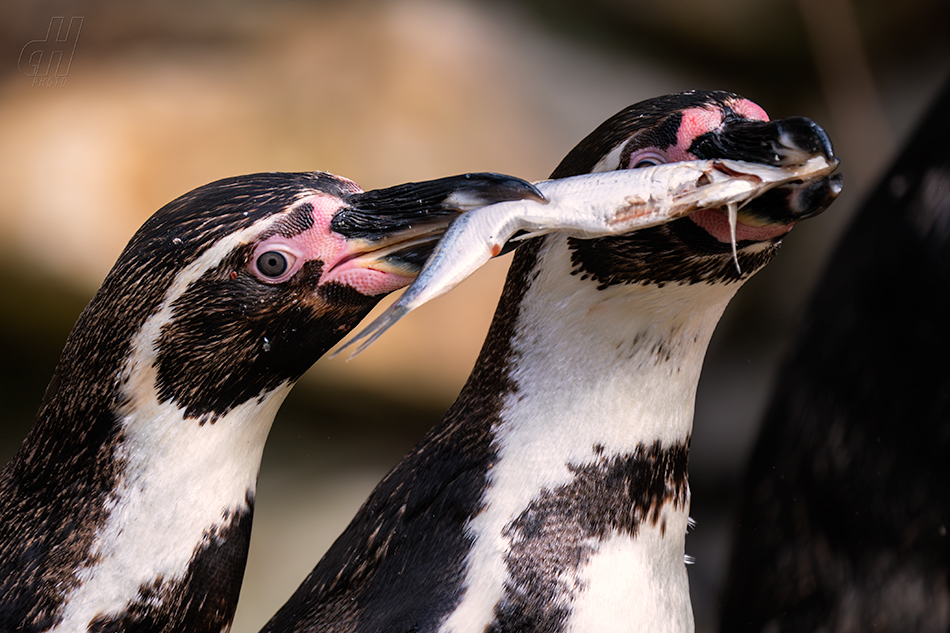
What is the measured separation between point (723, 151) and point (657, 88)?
86.0 inches

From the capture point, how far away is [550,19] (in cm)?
302

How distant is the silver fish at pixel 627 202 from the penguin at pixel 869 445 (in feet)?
2.65

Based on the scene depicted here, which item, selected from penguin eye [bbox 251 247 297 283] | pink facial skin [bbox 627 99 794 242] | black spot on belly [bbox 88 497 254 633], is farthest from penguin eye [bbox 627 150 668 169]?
black spot on belly [bbox 88 497 254 633]

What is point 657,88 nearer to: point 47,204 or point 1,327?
point 47,204

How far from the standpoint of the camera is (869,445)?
1685mm

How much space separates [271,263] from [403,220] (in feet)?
0.61

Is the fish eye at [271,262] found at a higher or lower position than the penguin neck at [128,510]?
higher

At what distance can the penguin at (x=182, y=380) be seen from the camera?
44.2 inches

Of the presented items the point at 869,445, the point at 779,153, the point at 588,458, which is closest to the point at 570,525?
the point at 588,458

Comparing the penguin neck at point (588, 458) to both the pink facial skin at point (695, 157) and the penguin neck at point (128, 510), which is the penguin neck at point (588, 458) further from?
the penguin neck at point (128, 510)

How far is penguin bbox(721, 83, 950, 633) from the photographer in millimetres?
1554

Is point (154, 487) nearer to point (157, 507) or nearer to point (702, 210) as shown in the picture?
point (157, 507)

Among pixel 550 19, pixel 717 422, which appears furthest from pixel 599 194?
pixel 717 422

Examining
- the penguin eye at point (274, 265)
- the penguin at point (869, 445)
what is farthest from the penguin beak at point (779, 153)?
the penguin at point (869, 445)
